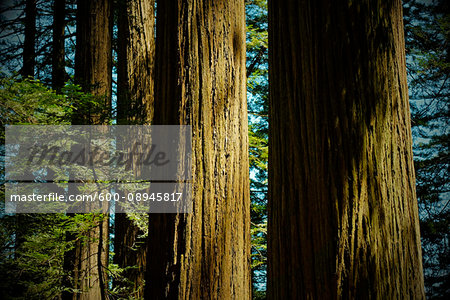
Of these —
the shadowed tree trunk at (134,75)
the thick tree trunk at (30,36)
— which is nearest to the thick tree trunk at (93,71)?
the shadowed tree trunk at (134,75)

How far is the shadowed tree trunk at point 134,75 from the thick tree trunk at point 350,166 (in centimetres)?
317

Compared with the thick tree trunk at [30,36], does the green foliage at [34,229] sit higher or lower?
lower

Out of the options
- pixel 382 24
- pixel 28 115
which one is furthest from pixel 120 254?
pixel 382 24

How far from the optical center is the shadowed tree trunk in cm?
386

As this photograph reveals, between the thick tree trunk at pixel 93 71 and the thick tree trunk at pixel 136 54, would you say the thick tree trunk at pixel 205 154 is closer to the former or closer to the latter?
the thick tree trunk at pixel 93 71

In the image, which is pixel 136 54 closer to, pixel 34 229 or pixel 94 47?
pixel 94 47

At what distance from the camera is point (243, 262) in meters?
1.86

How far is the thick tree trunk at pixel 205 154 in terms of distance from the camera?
1.67 metres

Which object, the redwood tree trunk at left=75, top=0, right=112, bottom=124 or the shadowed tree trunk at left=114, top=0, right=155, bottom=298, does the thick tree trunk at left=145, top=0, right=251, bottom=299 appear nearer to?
the shadowed tree trunk at left=114, top=0, right=155, bottom=298

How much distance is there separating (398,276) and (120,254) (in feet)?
12.4

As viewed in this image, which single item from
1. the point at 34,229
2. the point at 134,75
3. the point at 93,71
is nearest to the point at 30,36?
the point at 93,71

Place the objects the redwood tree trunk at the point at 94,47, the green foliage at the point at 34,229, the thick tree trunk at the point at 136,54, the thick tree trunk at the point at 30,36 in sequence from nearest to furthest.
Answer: the green foliage at the point at 34,229, the redwood tree trunk at the point at 94,47, the thick tree trunk at the point at 136,54, the thick tree trunk at the point at 30,36

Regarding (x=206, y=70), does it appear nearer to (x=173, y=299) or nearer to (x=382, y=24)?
(x=382, y=24)

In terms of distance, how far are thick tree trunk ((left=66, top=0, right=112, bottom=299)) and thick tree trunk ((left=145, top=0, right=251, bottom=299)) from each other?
6.55 ft
